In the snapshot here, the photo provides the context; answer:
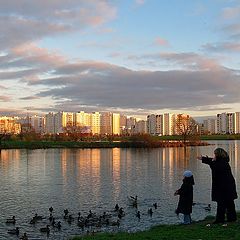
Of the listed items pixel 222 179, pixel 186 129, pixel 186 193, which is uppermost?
pixel 186 129

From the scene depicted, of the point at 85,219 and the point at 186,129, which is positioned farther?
the point at 186,129

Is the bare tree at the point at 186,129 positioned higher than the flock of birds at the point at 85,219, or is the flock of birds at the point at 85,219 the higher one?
the bare tree at the point at 186,129

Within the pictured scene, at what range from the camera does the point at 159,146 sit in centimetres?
10531

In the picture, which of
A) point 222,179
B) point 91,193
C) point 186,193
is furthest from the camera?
point 91,193

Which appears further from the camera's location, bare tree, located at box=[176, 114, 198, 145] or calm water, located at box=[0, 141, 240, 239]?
bare tree, located at box=[176, 114, 198, 145]

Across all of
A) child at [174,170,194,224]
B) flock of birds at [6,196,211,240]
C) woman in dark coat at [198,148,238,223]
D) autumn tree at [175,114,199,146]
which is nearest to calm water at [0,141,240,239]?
flock of birds at [6,196,211,240]

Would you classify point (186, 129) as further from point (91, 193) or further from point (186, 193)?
point (186, 193)

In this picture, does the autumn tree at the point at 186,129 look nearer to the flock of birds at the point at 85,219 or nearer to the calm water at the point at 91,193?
the calm water at the point at 91,193

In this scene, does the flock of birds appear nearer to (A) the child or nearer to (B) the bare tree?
(A) the child

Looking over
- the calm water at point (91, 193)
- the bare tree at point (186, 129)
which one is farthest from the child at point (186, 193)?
the bare tree at point (186, 129)

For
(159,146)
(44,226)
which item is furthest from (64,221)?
(159,146)

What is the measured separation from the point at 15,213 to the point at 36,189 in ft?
31.4

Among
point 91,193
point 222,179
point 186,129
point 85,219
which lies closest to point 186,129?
point 186,129

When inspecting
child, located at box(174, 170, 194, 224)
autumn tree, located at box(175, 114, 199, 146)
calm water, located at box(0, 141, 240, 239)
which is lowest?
calm water, located at box(0, 141, 240, 239)
